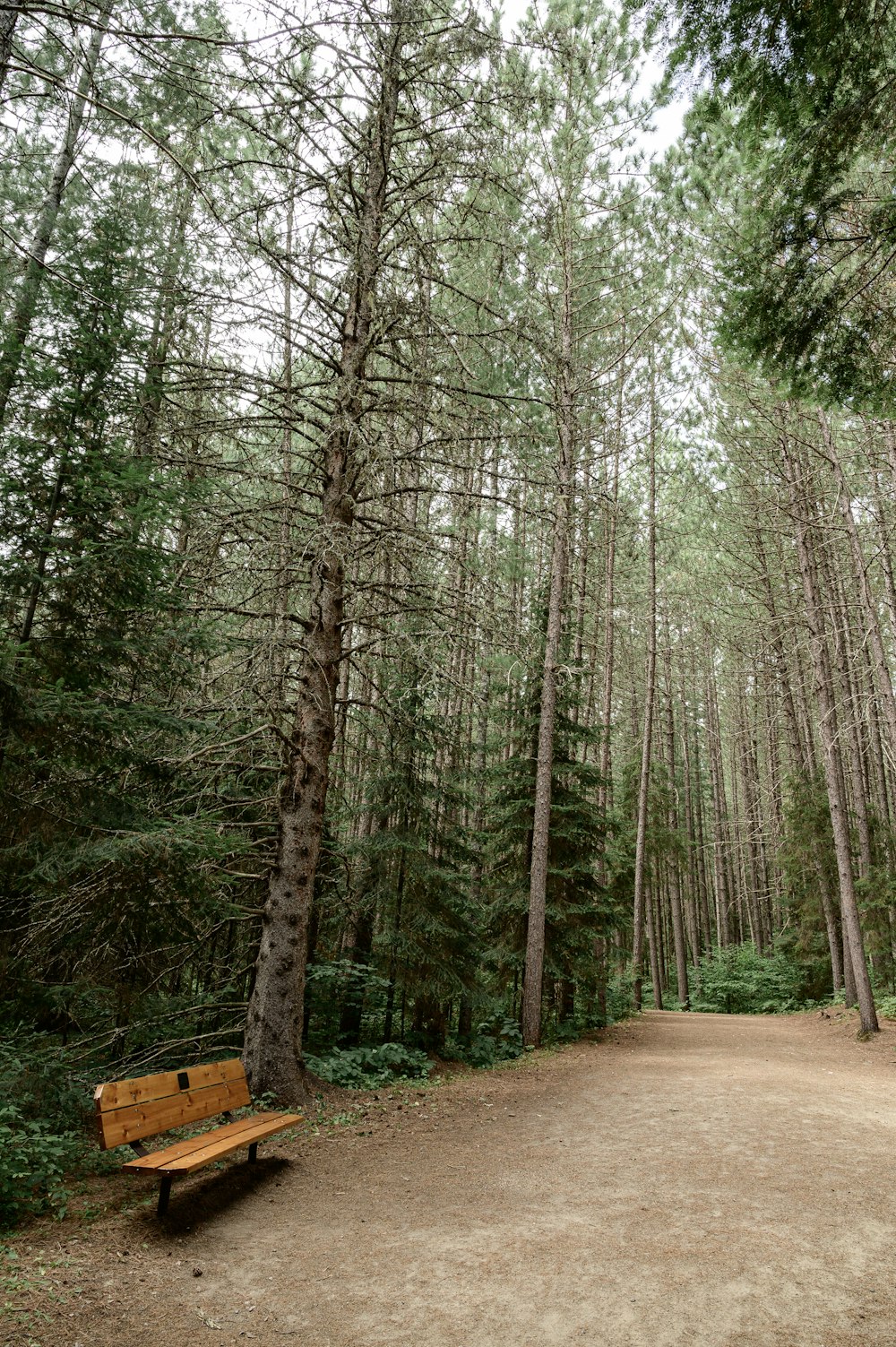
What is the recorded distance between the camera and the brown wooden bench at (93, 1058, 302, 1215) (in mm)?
4012

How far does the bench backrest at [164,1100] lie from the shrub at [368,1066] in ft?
8.70

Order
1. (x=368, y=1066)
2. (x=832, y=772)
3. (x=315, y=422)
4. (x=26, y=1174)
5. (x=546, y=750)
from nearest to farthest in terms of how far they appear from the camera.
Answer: (x=26, y=1174) < (x=315, y=422) < (x=368, y=1066) < (x=546, y=750) < (x=832, y=772)

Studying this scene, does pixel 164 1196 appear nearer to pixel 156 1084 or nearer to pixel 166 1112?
pixel 166 1112

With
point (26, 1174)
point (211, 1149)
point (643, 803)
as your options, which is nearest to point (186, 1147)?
point (211, 1149)

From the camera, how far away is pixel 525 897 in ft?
38.5

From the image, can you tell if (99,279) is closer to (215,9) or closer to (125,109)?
(125,109)

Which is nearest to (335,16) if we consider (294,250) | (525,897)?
(294,250)

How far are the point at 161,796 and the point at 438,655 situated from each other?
2.87 m

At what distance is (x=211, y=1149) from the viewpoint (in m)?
4.32

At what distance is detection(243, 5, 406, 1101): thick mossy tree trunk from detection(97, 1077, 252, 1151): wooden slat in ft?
3.13

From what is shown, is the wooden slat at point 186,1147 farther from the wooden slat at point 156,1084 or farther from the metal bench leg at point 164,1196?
the wooden slat at point 156,1084

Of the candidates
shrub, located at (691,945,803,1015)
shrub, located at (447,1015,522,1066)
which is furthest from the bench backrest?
shrub, located at (691,945,803,1015)

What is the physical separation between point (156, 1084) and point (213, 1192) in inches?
36.4

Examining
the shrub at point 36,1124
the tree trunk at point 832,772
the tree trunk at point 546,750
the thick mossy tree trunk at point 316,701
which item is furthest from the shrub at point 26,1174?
the tree trunk at point 832,772
